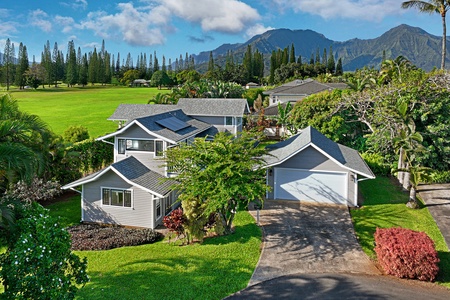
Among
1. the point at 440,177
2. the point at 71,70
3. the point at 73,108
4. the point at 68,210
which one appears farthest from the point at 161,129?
the point at 71,70

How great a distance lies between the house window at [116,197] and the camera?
18.2m

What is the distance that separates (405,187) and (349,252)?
36.8 feet

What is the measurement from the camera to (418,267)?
40.4ft

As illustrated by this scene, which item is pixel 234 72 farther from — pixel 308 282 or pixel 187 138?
pixel 308 282

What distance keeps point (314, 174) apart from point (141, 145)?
11257 millimetres

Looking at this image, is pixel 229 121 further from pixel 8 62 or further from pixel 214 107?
pixel 8 62

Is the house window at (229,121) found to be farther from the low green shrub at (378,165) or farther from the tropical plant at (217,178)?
the tropical plant at (217,178)

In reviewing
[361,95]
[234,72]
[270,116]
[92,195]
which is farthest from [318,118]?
[234,72]

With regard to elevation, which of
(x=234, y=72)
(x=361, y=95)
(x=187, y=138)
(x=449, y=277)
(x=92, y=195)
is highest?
(x=234, y=72)

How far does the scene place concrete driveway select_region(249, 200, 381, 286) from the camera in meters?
13.3

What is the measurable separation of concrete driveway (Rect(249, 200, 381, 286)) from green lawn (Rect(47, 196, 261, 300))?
74 centimetres

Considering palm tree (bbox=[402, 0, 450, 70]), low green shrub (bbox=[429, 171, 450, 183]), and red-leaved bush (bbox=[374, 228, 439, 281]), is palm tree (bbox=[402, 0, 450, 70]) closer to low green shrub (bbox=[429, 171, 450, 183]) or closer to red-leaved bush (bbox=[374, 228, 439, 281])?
low green shrub (bbox=[429, 171, 450, 183])

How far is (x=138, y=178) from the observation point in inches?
726

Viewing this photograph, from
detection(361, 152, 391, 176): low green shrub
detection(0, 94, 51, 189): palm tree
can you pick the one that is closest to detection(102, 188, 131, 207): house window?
detection(0, 94, 51, 189): palm tree
